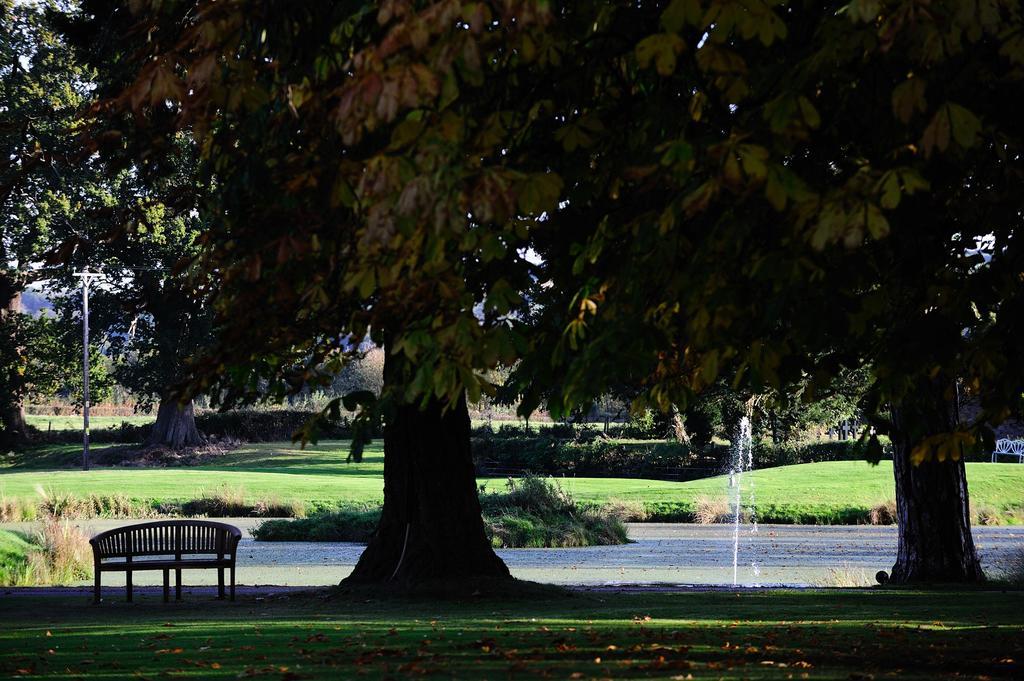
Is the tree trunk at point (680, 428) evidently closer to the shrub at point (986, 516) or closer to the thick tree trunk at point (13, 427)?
the shrub at point (986, 516)

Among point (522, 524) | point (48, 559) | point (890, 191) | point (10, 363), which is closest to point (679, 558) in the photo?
point (522, 524)

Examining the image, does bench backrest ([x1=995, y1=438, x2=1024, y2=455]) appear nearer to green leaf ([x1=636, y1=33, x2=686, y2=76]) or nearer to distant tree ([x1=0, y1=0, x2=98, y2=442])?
distant tree ([x1=0, y1=0, x2=98, y2=442])

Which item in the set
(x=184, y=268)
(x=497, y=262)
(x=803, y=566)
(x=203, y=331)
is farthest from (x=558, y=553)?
(x=203, y=331)

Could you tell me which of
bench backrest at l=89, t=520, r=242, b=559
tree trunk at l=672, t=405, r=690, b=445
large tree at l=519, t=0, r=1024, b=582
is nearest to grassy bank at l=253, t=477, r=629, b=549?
bench backrest at l=89, t=520, r=242, b=559

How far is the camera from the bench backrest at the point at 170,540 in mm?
16109

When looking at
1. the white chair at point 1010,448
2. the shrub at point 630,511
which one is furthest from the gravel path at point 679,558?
the white chair at point 1010,448

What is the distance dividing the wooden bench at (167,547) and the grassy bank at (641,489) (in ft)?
40.8

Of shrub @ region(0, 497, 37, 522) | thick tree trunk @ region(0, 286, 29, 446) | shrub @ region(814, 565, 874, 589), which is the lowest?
shrub @ region(814, 565, 874, 589)

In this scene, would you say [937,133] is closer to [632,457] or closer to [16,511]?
[16,511]

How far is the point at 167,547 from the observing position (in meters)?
17.2

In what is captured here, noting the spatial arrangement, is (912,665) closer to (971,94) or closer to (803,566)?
(971,94)

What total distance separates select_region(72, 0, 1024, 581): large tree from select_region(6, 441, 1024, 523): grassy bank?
23.2 m

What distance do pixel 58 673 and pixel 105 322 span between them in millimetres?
A: 51224

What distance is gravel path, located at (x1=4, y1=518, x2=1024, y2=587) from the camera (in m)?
20.7
